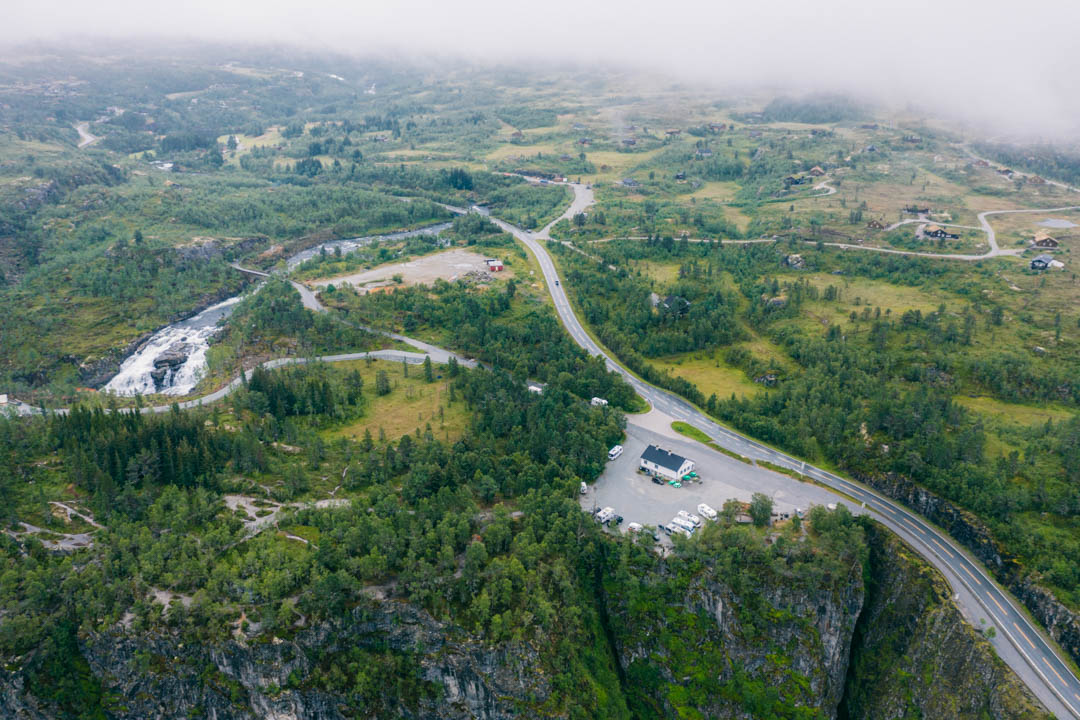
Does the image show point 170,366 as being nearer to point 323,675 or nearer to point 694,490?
point 323,675

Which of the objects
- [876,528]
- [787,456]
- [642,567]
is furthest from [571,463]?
[876,528]

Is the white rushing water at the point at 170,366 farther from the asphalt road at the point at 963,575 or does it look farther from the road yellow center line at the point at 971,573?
the road yellow center line at the point at 971,573

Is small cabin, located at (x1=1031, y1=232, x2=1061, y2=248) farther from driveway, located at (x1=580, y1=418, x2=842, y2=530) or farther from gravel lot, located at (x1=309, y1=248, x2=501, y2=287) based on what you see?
gravel lot, located at (x1=309, y1=248, x2=501, y2=287)

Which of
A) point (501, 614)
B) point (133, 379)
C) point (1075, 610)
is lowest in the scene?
point (133, 379)

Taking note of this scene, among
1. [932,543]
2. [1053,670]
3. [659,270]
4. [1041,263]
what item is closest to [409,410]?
[932,543]

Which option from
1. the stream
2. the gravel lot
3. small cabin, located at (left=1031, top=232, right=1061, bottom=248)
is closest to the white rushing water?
the stream

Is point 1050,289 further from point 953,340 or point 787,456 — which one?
point 787,456
